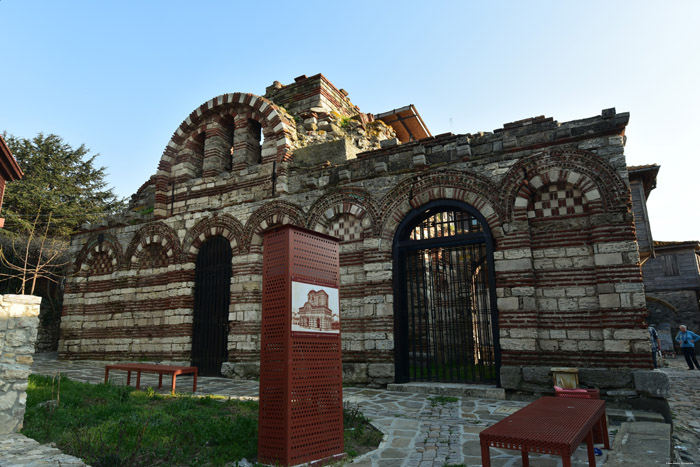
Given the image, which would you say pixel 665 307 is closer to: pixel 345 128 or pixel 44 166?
pixel 345 128

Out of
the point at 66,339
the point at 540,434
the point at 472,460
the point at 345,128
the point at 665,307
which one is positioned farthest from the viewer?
the point at 665,307

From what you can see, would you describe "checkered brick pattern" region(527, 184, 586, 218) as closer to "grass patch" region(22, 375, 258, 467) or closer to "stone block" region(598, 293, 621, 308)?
"stone block" region(598, 293, 621, 308)

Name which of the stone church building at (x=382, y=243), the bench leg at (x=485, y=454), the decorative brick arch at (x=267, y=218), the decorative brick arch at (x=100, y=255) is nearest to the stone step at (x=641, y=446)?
the bench leg at (x=485, y=454)

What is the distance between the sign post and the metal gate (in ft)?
21.8

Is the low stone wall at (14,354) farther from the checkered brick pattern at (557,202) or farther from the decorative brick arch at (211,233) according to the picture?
the checkered brick pattern at (557,202)

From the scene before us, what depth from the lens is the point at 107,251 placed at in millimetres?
12820

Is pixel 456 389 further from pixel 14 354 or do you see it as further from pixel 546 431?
pixel 14 354

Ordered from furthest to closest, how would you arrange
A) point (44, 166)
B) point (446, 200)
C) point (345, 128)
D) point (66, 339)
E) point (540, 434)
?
point (44, 166)
point (66, 339)
point (345, 128)
point (446, 200)
point (540, 434)

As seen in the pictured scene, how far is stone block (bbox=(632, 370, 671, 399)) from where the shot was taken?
634 cm

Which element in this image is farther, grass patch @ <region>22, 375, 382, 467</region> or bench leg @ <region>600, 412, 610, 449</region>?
bench leg @ <region>600, 412, 610, 449</region>

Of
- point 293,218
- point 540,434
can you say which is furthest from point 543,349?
point 293,218

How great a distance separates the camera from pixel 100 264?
12977 mm

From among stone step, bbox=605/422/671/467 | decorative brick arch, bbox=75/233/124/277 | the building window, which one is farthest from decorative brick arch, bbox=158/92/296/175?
the building window

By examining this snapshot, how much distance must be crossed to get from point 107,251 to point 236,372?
5.97 m
